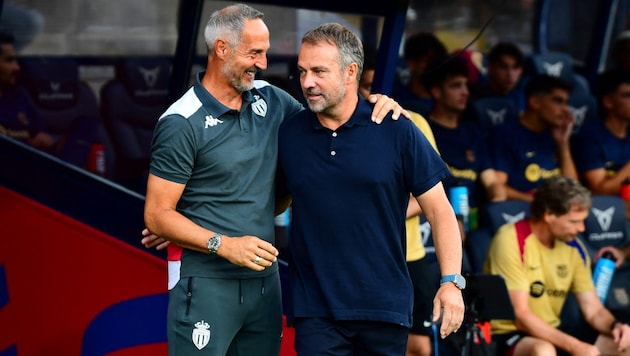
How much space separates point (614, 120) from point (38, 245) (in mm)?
4466

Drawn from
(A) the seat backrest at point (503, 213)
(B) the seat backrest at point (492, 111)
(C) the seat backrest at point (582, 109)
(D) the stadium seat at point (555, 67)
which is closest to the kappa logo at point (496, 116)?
(B) the seat backrest at point (492, 111)

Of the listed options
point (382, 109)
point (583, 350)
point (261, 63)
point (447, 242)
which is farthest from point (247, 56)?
point (583, 350)

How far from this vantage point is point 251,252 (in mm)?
3475

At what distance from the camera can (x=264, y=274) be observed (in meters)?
3.84

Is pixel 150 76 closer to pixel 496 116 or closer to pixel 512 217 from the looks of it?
pixel 512 217

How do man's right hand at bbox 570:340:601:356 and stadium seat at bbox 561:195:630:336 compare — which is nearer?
man's right hand at bbox 570:340:601:356

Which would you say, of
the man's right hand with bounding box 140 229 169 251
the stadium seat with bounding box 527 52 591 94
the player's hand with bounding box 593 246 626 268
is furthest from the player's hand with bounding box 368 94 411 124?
the stadium seat with bounding box 527 52 591 94

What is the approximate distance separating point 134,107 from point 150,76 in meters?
0.19

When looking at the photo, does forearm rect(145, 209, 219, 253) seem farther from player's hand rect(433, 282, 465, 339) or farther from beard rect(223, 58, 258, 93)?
player's hand rect(433, 282, 465, 339)

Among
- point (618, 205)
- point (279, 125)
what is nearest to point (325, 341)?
point (279, 125)

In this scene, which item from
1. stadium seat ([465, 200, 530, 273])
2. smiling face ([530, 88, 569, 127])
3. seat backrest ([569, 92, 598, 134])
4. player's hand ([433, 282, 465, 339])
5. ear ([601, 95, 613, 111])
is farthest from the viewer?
seat backrest ([569, 92, 598, 134])

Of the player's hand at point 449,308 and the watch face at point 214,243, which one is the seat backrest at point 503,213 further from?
the watch face at point 214,243

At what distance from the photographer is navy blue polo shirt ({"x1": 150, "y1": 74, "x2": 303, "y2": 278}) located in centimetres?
361

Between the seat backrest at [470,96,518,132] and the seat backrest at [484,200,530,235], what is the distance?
1.68m
